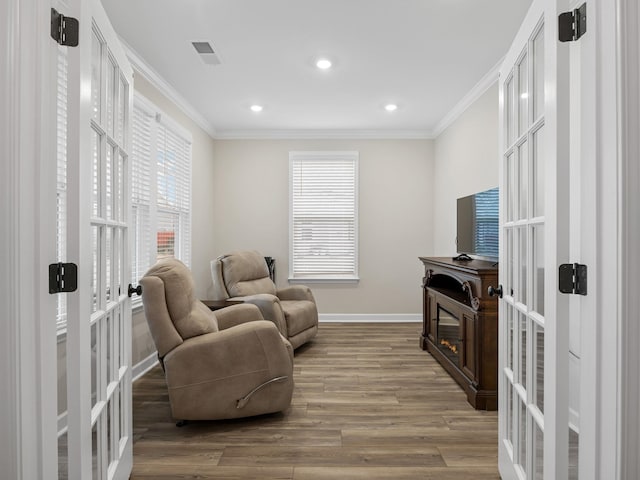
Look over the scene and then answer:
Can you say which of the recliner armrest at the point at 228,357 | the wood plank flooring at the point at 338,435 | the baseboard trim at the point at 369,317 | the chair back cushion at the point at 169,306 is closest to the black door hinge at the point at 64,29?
the chair back cushion at the point at 169,306

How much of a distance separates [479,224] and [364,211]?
2053mm

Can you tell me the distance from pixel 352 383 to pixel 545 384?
2.00m

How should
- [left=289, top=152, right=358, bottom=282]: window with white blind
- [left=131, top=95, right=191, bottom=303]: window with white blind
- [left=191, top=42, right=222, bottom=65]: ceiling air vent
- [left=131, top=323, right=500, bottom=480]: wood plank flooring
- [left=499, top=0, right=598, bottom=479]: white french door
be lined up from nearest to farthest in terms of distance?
[left=499, top=0, right=598, bottom=479]: white french door
[left=131, top=323, right=500, bottom=480]: wood plank flooring
[left=191, top=42, right=222, bottom=65]: ceiling air vent
[left=131, top=95, right=191, bottom=303]: window with white blind
[left=289, top=152, right=358, bottom=282]: window with white blind

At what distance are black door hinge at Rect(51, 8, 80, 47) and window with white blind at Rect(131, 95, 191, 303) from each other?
74.6 inches

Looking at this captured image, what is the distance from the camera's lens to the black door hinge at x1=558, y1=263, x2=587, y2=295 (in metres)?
1.07

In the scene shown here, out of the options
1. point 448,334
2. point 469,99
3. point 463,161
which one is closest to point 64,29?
point 448,334

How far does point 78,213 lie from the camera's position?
1.14 m

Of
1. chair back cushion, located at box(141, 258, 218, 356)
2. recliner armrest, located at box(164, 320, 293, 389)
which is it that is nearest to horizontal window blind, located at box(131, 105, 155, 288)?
chair back cushion, located at box(141, 258, 218, 356)

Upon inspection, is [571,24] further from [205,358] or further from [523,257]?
[205,358]

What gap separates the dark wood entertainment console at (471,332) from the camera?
2641 millimetres

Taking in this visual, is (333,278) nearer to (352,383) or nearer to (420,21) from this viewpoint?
(352,383)

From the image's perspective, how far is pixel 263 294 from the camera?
3.80 metres

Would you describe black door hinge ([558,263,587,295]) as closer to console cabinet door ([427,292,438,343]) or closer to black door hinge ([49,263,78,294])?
black door hinge ([49,263,78,294])
